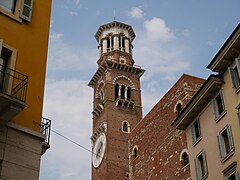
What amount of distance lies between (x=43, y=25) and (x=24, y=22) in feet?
2.10

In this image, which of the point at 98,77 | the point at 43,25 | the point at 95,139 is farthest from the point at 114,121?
the point at 43,25

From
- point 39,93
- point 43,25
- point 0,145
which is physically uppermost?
point 43,25

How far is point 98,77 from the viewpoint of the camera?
45719mm

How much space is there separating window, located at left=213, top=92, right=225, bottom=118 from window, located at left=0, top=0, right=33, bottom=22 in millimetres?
7459

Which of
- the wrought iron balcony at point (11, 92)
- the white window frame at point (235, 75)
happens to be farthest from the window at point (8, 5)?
the white window frame at point (235, 75)

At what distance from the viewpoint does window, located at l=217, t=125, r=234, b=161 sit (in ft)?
46.3

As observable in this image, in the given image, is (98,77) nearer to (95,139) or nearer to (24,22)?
(95,139)

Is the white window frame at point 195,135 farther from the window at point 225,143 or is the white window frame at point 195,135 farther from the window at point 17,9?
the window at point 17,9

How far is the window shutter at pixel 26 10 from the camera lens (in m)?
10.5

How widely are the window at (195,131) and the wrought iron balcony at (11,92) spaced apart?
8619 millimetres

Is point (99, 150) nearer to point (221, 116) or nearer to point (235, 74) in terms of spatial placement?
point (221, 116)

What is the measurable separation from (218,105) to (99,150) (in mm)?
26374

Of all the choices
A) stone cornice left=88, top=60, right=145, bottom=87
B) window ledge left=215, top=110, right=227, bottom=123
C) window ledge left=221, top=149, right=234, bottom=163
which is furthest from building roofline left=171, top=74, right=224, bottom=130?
stone cornice left=88, top=60, right=145, bottom=87

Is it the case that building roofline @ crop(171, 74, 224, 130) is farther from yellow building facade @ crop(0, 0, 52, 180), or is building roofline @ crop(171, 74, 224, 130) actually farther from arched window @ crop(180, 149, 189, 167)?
arched window @ crop(180, 149, 189, 167)
